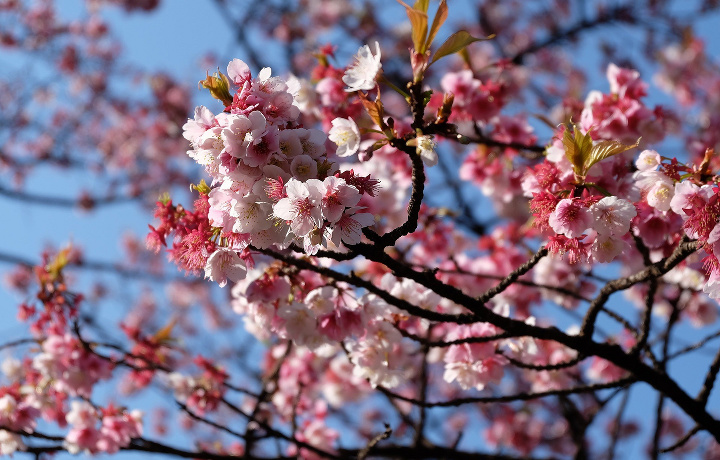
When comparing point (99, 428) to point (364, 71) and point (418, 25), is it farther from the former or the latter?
point (418, 25)

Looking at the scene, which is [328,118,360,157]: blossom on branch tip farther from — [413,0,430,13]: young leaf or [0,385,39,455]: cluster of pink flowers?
[0,385,39,455]: cluster of pink flowers

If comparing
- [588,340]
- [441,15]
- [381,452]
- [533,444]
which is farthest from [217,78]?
[533,444]

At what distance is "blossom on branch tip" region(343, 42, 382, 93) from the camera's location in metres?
1.70

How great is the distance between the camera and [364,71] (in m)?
1.76

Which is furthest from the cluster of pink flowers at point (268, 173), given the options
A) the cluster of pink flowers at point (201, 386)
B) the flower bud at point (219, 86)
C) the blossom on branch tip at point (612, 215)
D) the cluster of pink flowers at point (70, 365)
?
the cluster of pink flowers at point (201, 386)

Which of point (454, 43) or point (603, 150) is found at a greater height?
point (454, 43)

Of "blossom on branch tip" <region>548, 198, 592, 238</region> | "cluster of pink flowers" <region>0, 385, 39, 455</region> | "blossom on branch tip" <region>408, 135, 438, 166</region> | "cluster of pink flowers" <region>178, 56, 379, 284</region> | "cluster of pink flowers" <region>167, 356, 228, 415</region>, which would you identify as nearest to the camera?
"cluster of pink flowers" <region>178, 56, 379, 284</region>

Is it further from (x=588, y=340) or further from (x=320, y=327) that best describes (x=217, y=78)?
(x=588, y=340)

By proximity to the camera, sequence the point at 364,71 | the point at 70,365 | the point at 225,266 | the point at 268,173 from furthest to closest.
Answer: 1. the point at 70,365
2. the point at 364,71
3. the point at 225,266
4. the point at 268,173

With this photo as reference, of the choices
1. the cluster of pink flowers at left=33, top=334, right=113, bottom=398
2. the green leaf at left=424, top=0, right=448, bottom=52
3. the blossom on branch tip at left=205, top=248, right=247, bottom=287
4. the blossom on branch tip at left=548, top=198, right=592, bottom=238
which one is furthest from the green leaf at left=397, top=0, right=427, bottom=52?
the cluster of pink flowers at left=33, top=334, right=113, bottom=398

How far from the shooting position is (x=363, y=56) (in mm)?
1790

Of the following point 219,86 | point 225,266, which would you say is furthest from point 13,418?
point 219,86

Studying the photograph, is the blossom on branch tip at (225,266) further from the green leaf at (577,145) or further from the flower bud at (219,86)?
the green leaf at (577,145)

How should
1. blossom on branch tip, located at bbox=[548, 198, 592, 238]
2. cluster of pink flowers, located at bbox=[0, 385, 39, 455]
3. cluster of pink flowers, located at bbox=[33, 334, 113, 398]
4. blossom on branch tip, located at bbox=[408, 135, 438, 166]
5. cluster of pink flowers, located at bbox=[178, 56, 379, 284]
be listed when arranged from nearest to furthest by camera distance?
1. cluster of pink flowers, located at bbox=[178, 56, 379, 284]
2. blossom on branch tip, located at bbox=[408, 135, 438, 166]
3. blossom on branch tip, located at bbox=[548, 198, 592, 238]
4. cluster of pink flowers, located at bbox=[0, 385, 39, 455]
5. cluster of pink flowers, located at bbox=[33, 334, 113, 398]
